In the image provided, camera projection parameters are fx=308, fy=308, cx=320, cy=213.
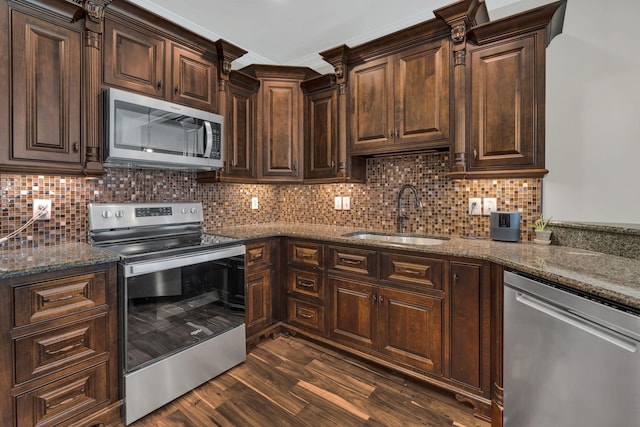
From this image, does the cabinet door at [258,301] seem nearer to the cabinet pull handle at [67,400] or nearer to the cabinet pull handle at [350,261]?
the cabinet pull handle at [350,261]

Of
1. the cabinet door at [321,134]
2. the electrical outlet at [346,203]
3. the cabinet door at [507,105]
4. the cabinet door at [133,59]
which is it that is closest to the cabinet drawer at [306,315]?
the electrical outlet at [346,203]

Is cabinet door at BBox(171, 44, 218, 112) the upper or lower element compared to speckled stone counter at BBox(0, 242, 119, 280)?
upper

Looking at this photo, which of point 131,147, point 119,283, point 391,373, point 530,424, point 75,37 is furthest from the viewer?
point 391,373

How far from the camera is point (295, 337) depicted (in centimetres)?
267

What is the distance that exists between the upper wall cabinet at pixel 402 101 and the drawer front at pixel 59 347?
212 cm

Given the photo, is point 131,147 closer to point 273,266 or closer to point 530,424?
point 273,266

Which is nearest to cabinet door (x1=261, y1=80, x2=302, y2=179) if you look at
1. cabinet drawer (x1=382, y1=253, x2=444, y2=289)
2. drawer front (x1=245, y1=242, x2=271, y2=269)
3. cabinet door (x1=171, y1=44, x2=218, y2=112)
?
cabinet door (x1=171, y1=44, x2=218, y2=112)

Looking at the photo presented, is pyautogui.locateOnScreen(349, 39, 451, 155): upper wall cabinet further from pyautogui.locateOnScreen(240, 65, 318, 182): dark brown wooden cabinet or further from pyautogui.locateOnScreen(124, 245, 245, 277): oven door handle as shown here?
pyautogui.locateOnScreen(124, 245, 245, 277): oven door handle

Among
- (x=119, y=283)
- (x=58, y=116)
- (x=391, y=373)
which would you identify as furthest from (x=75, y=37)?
(x=391, y=373)

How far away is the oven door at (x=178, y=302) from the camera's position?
1.68 metres

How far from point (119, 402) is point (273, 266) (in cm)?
133

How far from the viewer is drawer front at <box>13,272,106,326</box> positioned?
4.50 ft

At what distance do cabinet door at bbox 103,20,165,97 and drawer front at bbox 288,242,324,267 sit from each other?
4.97 feet

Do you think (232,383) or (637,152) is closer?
(637,152)
